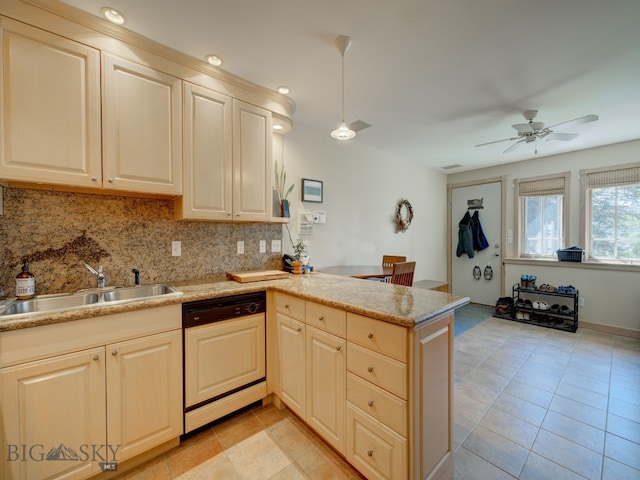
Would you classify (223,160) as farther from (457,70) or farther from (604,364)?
(604,364)

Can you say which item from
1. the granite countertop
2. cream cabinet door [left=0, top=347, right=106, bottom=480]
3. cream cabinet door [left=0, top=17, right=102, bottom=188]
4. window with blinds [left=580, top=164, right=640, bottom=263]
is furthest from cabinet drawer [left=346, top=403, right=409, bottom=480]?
window with blinds [left=580, top=164, right=640, bottom=263]

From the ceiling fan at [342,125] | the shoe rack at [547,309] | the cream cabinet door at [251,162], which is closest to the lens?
the ceiling fan at [342,125]

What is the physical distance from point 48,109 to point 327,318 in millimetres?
1937

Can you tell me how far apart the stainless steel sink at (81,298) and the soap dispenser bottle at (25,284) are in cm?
4

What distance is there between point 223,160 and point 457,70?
77.7 inches

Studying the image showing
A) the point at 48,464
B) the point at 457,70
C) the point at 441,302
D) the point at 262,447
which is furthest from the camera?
the point at 457,70

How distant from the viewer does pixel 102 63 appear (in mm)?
1604

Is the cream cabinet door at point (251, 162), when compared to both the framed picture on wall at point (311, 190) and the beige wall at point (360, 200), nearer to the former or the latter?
the beige wall at point (360, 200)

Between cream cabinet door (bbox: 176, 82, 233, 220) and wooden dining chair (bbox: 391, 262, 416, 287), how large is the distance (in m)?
1.58

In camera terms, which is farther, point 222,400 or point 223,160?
point 223,160

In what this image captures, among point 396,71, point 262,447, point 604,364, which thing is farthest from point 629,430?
point 396,71

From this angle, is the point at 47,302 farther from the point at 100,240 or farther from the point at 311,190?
the point at 311,190

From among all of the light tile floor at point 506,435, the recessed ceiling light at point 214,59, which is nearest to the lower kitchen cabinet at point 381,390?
the light tile floor at point 506,435

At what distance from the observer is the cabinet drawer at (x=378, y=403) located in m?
1.21
